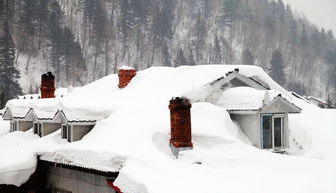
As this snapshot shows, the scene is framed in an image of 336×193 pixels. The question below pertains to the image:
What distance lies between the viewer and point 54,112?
14711mm

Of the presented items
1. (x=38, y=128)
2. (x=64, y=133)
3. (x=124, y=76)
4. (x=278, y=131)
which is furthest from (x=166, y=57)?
(x=278, y=131)

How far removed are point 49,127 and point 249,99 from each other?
7.44 m

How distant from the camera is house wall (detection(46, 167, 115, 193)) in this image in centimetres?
1108

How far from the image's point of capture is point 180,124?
34.7 ft

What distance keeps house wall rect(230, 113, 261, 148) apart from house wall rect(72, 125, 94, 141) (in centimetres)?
506

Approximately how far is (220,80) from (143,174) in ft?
21.0

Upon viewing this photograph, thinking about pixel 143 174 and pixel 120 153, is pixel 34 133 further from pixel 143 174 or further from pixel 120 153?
pixel 143 174

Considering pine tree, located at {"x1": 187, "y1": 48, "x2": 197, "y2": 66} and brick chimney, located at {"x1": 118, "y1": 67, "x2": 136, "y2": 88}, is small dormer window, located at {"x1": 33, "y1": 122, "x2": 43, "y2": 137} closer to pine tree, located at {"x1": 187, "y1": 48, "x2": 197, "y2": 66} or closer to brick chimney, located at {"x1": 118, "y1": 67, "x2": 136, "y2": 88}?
brick chimney, located at {"x1": 118, "y1": 67, "x2": 136, "y2": 88}

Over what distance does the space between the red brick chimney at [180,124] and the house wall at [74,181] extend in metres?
2.19

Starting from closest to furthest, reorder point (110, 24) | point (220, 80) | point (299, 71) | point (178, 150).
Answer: point (178, 150) → point (220, 80) → point (110, 24) → point (299, 71)

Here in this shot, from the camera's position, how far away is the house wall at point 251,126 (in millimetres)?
12602

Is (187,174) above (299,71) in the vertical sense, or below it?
below

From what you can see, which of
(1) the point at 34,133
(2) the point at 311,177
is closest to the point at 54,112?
(1) the point at 34,133

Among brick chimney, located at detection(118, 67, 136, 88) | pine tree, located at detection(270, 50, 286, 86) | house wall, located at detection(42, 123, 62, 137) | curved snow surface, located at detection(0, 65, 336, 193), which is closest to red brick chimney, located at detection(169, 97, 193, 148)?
curved snow surface, located at detection(0, 65, 336, 193)
